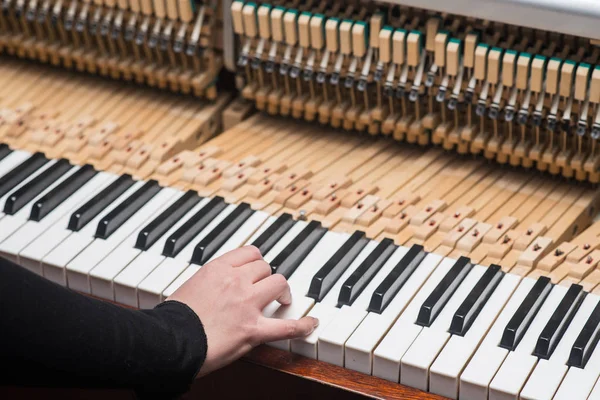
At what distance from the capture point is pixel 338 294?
2.34 metres

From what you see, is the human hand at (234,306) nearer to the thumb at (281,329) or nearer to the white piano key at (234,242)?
the thumb at (281,329)

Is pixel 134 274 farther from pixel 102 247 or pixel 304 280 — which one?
pixel 304 280

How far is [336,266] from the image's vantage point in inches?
95.0

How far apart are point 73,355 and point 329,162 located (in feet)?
4.05

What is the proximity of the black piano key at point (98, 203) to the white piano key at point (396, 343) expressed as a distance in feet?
2.96

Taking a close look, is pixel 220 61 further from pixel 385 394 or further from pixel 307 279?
pixel 385 394

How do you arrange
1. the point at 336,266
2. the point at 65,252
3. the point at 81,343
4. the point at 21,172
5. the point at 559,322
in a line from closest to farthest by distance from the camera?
the point at 81,343, the point at 559,322, the point at 336,266, the point at 65,252, the point at 21,172

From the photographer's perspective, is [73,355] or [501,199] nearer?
[73,355]

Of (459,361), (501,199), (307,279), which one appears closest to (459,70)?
(501,199)

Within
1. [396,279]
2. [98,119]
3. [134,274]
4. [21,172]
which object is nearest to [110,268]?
[134,274]

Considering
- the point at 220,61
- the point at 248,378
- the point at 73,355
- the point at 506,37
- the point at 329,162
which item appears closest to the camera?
the point at 73,355

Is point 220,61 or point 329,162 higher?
point 220,61

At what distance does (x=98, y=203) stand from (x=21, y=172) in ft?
1.02

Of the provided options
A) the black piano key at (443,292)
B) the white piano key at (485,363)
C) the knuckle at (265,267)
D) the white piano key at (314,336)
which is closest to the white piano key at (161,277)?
the knuckle at (265,267)
